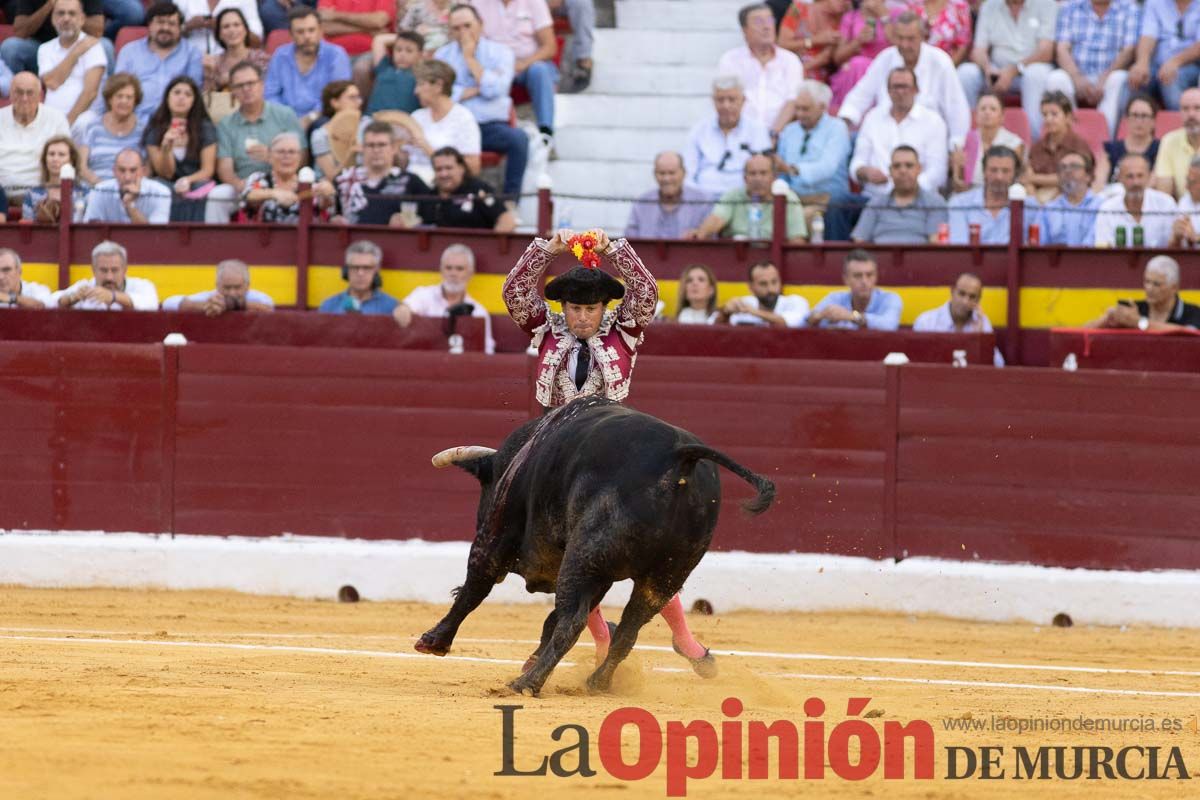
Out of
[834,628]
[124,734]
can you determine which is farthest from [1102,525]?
[124,734]

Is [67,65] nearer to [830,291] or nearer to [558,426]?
[830,291]

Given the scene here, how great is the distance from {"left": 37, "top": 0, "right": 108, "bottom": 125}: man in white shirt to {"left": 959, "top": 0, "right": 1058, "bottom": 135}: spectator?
564cm

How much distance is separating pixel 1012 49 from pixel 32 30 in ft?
21.5

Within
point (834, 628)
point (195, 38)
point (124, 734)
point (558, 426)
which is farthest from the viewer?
point (195, 38)

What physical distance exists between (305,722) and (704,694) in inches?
71.5

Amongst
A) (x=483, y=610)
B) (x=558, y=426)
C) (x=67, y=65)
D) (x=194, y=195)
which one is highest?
(x=67, y=65)

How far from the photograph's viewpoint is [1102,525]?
1008cm

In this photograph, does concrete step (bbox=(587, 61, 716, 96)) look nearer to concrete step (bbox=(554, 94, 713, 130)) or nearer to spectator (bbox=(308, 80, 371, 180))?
concrete step (bbox=(554, 94, 713, 130))

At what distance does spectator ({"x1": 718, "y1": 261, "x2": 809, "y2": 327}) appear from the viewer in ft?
35.3

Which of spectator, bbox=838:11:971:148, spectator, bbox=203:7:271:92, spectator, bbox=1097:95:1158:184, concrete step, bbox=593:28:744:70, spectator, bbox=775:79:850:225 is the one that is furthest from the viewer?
concrete step, bbox=593:28:744:70

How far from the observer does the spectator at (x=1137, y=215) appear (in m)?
10.9

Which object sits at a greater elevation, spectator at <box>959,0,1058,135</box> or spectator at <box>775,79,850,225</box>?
spectator at <box>959,0,1058,135</box>

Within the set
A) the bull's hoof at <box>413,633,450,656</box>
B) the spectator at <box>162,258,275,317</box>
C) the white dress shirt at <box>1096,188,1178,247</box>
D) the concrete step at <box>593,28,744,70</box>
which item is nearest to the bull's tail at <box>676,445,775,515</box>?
the bull's hoof at <box>413,633,450,656</box>

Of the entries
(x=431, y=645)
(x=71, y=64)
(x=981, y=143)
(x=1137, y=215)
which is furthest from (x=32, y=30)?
(x=431, y=645)
